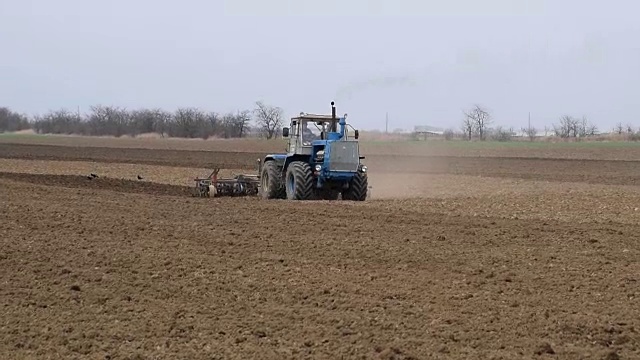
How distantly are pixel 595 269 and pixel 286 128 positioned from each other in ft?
36.0

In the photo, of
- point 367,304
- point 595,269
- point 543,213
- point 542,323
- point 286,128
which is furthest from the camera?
point 286,128

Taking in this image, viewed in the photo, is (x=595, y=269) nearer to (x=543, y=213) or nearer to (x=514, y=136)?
(x=543, y=213)

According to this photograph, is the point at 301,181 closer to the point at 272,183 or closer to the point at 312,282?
the point at 272,183

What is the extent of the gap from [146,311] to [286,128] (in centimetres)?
1213

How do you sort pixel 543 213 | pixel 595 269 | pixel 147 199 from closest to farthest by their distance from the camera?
pixel 595 269, pixel 543 213, pixel 147 199

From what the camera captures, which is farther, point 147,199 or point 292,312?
point 147,199

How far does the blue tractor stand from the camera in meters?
17.4

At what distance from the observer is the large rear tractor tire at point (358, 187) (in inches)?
701

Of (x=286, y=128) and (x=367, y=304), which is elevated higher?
(x=286, y=128)

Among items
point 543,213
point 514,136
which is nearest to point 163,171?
point 543,213

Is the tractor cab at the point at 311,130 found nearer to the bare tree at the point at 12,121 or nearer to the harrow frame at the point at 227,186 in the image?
the harrow frame at the point at 227,186

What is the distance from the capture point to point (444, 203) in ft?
54.7

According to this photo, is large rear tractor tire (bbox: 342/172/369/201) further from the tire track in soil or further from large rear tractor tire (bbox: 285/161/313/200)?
the tire track in soil

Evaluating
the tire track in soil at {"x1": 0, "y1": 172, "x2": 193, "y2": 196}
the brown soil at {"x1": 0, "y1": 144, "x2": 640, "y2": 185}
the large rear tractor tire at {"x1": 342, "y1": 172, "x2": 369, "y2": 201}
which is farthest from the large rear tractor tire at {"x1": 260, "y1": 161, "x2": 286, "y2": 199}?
the brown soil at {"x1": 0, "y1": 144, "x2": 640, "y2": 185}
